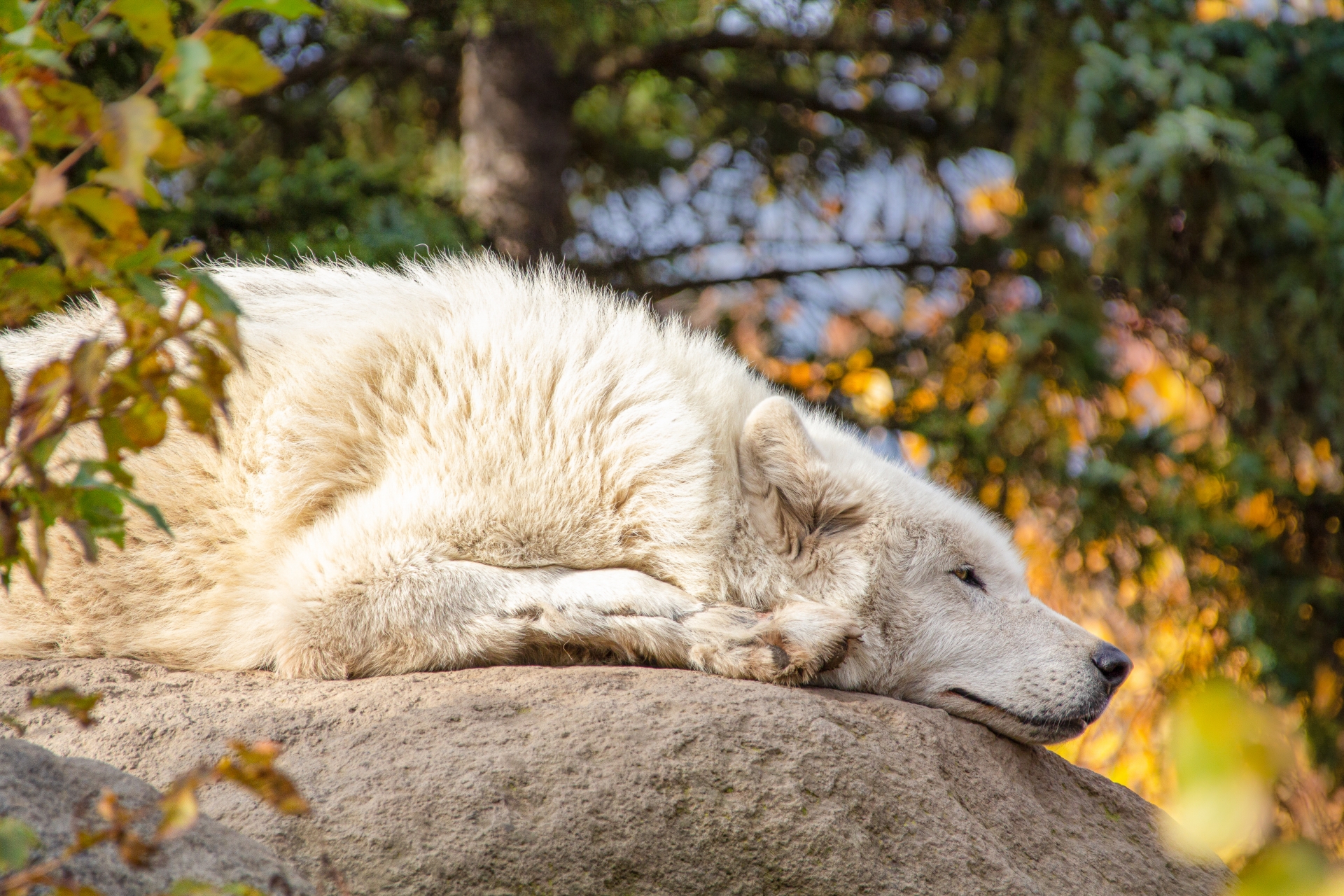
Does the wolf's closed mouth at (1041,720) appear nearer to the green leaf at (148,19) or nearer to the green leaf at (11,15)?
the green leaf at (148,19)

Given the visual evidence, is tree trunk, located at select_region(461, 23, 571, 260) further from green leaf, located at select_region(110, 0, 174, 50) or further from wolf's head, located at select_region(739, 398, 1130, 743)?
→ green leaf, located at select_region(110, 0, 174, 50)

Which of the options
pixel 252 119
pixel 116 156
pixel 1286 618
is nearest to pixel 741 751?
pixel 116 156

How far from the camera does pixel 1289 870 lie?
1.09 meters

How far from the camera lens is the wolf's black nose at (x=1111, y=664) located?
3480 millimetres

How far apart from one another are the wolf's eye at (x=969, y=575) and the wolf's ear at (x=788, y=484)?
15.4 inches

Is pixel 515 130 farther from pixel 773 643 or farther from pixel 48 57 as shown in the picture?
pixel 48 57

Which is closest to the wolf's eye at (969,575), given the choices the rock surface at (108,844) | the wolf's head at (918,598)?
the wolf's head at (918,598)

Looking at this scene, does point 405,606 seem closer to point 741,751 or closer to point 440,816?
point 440,816

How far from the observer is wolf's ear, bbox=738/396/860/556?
359 centimetres

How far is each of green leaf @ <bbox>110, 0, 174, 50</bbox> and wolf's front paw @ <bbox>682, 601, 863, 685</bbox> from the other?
2109mm

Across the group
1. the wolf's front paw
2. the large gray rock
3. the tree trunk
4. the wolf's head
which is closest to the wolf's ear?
the wolf's head

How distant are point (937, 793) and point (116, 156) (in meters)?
2.38

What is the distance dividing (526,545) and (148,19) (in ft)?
6.49

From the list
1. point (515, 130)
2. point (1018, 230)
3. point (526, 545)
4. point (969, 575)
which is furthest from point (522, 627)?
point (515, 130)
